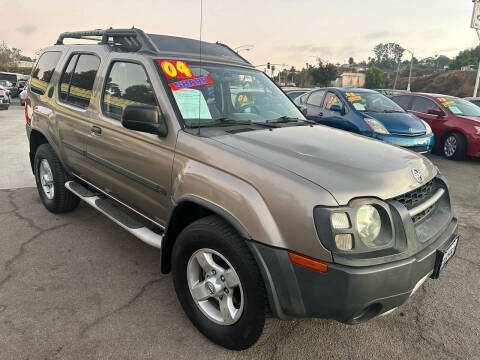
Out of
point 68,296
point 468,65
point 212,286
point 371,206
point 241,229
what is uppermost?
point 468,65

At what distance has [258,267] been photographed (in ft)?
6.40

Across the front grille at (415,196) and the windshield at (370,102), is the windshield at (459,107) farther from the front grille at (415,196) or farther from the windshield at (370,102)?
the front grille at (415,196)

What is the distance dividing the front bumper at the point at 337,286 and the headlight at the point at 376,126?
533 cm

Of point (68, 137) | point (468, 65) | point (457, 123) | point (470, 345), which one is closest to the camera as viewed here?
point (470, 345)

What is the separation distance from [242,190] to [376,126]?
5.67 metres

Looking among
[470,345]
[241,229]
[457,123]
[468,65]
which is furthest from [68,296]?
[468,65]

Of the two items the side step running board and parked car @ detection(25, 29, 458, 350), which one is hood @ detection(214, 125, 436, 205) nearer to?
parked car @ detection(25, 29, 458, 350)

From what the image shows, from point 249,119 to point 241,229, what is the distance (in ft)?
3.94

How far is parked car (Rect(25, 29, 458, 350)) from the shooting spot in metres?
1.80

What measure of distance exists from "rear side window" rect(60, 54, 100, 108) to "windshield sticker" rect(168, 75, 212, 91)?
1.10 m

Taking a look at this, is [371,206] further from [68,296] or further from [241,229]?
[68,296]

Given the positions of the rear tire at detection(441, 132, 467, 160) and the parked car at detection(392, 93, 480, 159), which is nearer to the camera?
the parked car at detection(392, 93, 480, 159)

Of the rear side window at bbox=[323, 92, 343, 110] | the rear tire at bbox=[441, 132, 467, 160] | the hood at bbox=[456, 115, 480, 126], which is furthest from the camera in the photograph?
the rear tire at bbox=[441, 132, 467, 160]

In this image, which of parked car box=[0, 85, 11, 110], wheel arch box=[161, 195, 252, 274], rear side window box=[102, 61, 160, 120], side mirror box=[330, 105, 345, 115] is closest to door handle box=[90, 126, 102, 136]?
rear side window box=[102, 61, 160, 120]
